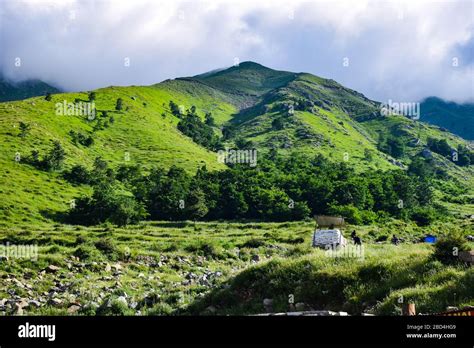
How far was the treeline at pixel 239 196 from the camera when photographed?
86.3m

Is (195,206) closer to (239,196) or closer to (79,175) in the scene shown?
(239,196)

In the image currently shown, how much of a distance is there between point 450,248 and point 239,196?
3269 inches

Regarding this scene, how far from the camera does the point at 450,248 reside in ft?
61.1

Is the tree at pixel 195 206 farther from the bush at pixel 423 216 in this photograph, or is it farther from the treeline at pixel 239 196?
the bush at pixel 423 216

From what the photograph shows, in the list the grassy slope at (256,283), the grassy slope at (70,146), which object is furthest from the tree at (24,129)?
the grassy slope at (256,283)

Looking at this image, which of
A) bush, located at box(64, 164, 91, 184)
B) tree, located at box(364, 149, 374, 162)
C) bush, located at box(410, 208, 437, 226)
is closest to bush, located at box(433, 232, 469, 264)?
bush, located at box(410, 208, 437, 226)

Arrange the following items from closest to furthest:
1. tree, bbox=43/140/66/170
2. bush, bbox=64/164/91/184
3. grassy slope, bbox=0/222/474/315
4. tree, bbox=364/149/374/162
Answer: grassy slope, bbox=0/222/474/315 → tree, bbox=43/140/66/170 → bush, bbox=64/164/91/184 → tree, bbox=364/149/374/162

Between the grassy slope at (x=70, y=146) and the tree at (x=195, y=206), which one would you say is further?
the tree at (x=195, y=206)

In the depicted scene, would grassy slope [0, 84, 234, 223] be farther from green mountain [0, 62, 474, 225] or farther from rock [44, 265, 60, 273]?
rock [44, 265, 60, 273]

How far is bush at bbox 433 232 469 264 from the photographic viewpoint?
60.8ft

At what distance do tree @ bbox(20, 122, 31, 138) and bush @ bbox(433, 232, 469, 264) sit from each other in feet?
344

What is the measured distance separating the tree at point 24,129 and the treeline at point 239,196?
17271 millimetres
